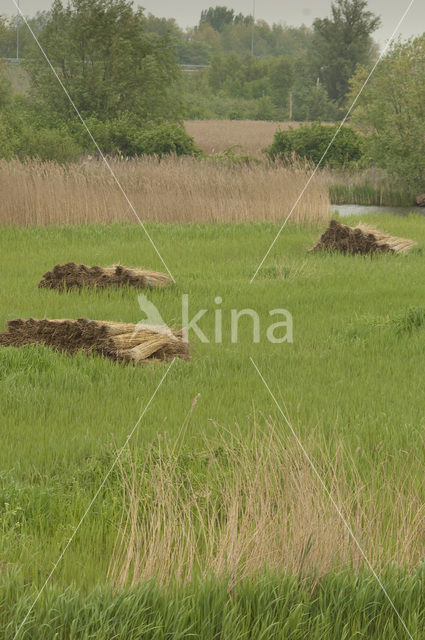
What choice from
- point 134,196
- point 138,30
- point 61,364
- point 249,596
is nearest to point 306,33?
point 138,30

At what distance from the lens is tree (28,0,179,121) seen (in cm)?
3294

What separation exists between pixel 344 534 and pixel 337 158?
28299 millimetres

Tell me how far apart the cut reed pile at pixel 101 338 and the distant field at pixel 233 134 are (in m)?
26.2

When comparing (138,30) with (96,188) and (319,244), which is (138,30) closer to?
(96,188)

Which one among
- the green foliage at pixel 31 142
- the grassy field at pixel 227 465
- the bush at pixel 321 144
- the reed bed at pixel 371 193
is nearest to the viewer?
the grassy field at pixel 227 465

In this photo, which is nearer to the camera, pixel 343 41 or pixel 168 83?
pixel 168 83

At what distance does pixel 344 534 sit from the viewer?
3695 millimetres

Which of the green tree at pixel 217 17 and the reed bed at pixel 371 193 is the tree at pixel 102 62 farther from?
the green tree at pixel 217 17

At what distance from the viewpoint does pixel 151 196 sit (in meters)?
17.7

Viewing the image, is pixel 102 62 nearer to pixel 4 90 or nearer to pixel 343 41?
pixel 4 90

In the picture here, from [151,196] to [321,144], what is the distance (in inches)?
576

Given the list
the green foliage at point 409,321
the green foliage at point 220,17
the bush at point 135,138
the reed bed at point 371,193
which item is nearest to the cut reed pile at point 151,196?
the reed bed at point 371,193

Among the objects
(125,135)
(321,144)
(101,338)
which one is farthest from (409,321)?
(125,135)

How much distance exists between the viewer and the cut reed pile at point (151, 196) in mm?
16453
